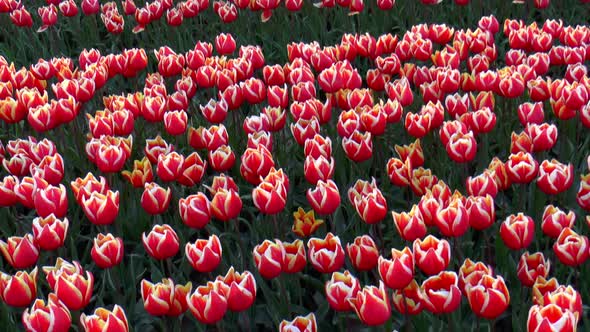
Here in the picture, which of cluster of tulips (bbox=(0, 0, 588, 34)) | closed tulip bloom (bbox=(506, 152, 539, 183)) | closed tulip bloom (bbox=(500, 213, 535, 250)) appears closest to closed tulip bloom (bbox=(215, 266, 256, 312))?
closed tulip bloom (bbox=(500, 213, 535, 250))

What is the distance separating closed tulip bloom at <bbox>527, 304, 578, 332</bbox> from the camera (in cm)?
181

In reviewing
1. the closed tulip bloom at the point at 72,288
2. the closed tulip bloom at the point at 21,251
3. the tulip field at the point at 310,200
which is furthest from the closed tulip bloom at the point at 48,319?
the closed tulip bloom at the point at 21,251

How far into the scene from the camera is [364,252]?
8.09 feet

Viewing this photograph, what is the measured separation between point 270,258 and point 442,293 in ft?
1.98

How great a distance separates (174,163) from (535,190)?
157cm

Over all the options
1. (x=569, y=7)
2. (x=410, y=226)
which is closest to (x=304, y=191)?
(x=410, y=226)

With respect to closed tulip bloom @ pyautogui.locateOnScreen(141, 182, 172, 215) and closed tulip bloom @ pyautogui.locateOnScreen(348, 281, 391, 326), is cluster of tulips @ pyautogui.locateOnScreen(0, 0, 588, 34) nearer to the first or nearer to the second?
closed tulip bloom @ pyautogui.locateOnScreen(141, 182, 172, 215)

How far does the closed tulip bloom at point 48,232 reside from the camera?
2674 millimetres

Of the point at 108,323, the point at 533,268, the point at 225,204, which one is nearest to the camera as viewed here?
the point at 108,323

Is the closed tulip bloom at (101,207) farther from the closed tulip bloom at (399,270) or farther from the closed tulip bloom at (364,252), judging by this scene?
the closed tulip bloom at (399,270)

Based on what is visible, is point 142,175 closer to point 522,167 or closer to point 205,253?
point 205,253

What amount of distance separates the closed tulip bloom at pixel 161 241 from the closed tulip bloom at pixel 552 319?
1279mm

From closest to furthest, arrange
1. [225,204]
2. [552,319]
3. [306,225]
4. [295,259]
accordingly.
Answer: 1. [552,319]
2. [295,259]
3. [225,204]
4. [306,225]

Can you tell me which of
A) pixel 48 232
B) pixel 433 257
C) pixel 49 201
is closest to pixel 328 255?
pixel 433 257
